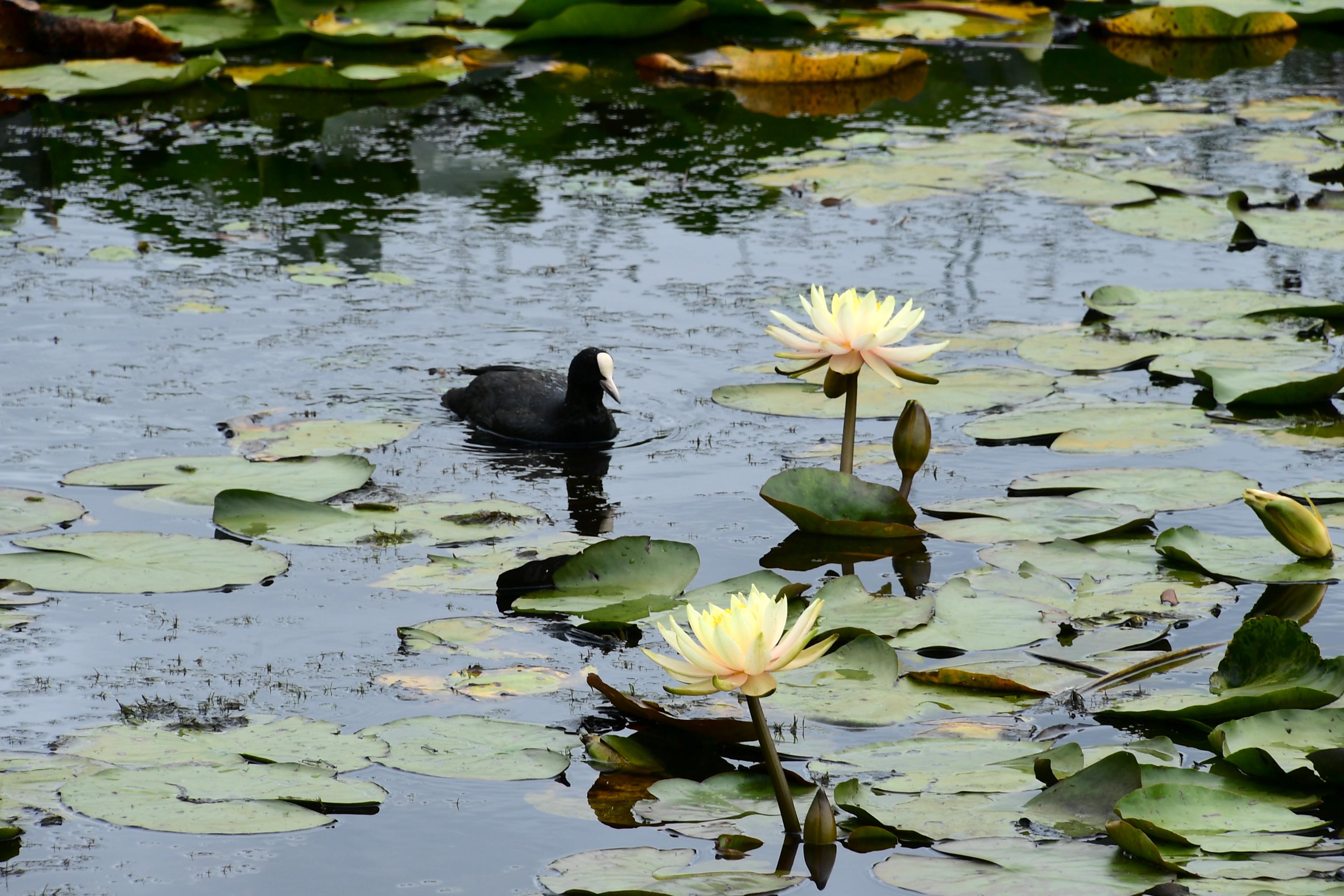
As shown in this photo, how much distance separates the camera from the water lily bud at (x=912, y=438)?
453cm

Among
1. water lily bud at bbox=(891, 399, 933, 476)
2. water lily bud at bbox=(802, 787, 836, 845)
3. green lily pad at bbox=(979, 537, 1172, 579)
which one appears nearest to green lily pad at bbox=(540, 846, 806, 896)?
water lily bud at bbox=(802, 787, 836, 845)

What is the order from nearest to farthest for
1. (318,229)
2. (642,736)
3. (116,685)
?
(642,736)
(116,685)
(318,229)

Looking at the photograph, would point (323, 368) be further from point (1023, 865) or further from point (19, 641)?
point (1023, 865)

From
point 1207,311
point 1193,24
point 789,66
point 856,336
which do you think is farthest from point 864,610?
point 1193,24

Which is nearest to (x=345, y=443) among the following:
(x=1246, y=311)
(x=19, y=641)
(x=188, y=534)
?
(x=188, y=534)

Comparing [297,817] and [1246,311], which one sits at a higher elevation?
[1246,311]

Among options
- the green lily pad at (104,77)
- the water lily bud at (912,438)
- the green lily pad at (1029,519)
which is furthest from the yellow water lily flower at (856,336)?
the green lily pad at (104,77)

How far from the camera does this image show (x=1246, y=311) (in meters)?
6.15

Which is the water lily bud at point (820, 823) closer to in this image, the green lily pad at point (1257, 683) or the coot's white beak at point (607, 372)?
the green lily pad at point (1257, 683)

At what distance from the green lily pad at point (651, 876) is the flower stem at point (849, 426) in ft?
5.80

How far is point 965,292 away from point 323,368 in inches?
106

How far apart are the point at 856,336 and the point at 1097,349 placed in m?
2.05

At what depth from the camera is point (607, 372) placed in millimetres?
5531

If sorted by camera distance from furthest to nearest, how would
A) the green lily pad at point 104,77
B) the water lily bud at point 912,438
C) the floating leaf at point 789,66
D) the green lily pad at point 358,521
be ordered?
the floating leaf at point 789,66 < the green lily pad at point 104,77 < the water lily bud at point 912,438 < the green lily pad at point 358,521
